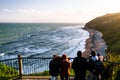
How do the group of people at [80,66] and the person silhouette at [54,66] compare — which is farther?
the person silhouette at [54,66]

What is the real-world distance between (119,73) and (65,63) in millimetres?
3454

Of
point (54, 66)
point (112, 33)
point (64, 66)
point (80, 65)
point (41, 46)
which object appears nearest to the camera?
point (80, 65)

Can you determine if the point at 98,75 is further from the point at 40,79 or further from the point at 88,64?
the point at 40,79

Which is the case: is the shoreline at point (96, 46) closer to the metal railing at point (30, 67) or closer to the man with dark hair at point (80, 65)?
the metal railing at point (30, 67)

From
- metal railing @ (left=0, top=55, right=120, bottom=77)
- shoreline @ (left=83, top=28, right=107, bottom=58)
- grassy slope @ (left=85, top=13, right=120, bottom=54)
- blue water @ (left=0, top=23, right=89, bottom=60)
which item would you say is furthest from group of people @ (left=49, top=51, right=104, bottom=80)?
blue water @ (left=0, top=23, right=89, bottom=60)

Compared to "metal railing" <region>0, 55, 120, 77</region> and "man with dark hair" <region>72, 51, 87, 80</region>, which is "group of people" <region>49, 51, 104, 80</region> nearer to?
"man with dark hair" <region>72, 51, 87, 80</region>

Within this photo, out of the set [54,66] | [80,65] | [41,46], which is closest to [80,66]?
[80,65]

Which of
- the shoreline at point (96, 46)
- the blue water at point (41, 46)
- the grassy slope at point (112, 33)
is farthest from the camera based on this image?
the blue water at point (41, 46)

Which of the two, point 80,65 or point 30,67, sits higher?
point 80,65

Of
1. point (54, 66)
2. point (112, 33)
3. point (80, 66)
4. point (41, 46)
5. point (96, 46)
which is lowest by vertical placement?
point (41, 46)

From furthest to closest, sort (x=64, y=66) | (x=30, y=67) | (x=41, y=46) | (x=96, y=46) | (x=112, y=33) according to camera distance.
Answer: (x=112, y=33)
(x=41, y=46)
(x=96, y=46)
(x=30, y=67)
(x=64, y=66)

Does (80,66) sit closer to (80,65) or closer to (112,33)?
(80,65)

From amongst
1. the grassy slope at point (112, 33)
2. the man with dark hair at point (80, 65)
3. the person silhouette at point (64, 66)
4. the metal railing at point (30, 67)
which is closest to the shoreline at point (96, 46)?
the grassy slope at point (112, 33)

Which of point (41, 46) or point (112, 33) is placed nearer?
point (41, 46)
